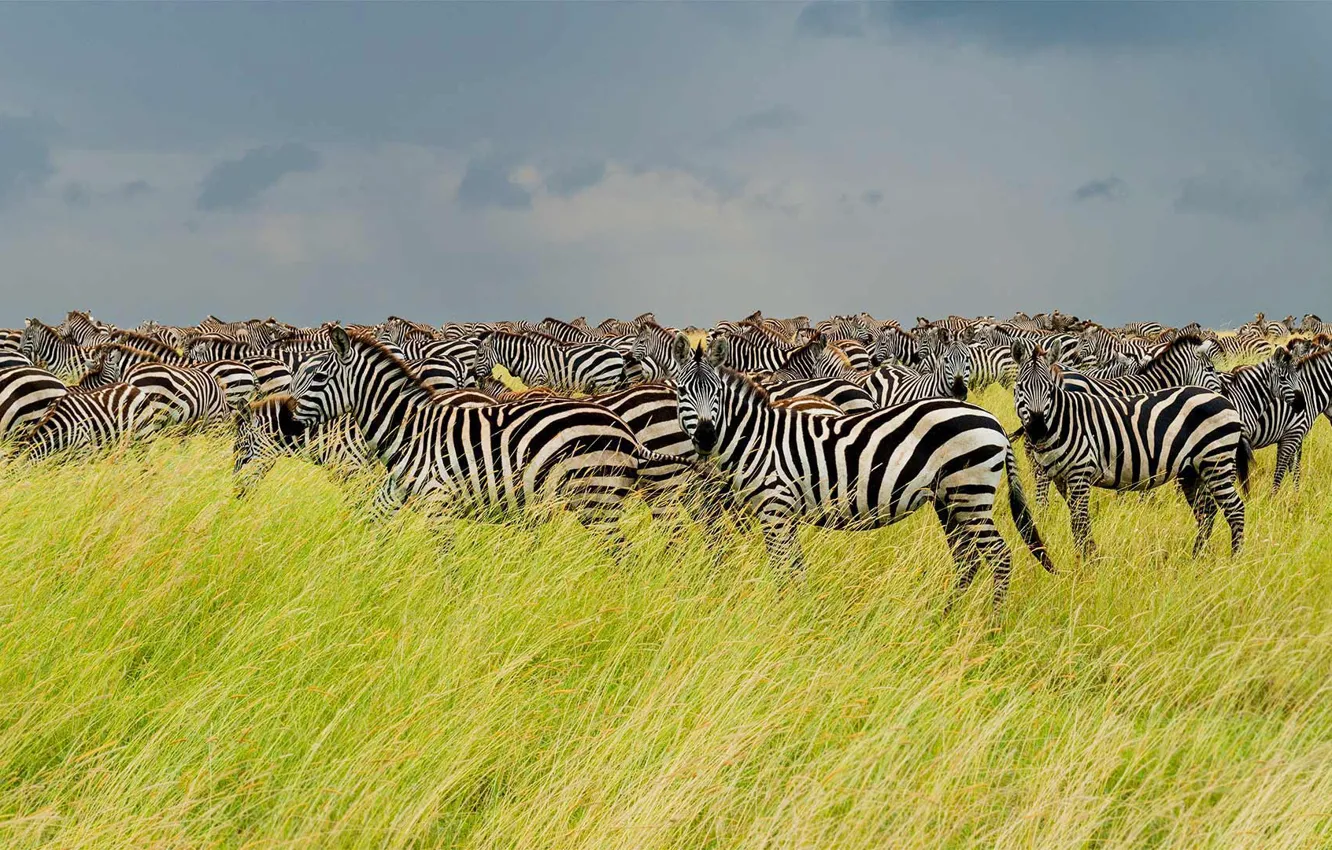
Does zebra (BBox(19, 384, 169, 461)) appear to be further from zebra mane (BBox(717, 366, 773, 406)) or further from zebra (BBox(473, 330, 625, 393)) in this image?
zebra (BBox(473, 330, 625, 393))

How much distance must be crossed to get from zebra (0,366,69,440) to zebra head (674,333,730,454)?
932 cm

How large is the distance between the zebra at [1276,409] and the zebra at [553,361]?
1120 cm

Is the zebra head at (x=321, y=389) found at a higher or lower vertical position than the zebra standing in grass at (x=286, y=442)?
higher

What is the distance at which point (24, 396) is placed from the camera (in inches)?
523

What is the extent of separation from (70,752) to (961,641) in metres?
4.28

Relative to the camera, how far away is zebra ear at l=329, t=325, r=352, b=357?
749 centimetres

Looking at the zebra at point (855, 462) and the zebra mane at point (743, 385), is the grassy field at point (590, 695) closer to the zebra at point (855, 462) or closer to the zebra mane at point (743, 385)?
the zebra at point (855, 462)

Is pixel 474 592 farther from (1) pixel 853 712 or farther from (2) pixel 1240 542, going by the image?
(2) pixel 1240 542

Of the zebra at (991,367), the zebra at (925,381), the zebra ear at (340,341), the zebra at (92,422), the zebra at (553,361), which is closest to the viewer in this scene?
the zebra ear at (340,341)

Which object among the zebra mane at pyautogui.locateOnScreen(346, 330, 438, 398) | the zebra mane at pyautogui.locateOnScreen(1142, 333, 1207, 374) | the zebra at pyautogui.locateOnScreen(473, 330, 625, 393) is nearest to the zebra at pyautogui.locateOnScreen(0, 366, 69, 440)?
the zebra mane at pyautogui.locateOnScreen(346, 330, 438, 398)

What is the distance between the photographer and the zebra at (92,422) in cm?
1112

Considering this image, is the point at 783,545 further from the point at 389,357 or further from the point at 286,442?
the point at 286,442

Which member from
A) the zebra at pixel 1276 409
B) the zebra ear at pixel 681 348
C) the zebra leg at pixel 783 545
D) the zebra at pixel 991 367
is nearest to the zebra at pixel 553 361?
the zebra at pixel 991 367

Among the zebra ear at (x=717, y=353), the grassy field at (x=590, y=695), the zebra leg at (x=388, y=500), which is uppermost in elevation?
the zebra ear at (x=717, y=353)
